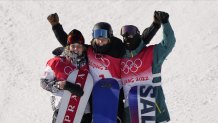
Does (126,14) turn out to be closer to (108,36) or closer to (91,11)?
(91,11)

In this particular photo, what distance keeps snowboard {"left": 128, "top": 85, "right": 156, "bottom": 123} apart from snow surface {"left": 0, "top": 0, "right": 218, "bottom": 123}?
2.45 meters

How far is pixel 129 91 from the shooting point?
5.62 metres

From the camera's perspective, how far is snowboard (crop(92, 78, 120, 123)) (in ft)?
18.6

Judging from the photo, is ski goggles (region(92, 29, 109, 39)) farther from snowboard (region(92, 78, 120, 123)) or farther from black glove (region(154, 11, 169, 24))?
black glove (region(154, 11, 169, 24))

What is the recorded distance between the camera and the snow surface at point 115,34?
333 inches

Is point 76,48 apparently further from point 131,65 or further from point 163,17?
point 163,17

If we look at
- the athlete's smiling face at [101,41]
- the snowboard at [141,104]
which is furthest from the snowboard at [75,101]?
the snowboard at [141,104]

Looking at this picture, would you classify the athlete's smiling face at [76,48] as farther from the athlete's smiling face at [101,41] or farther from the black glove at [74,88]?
the black glove at [74,88]

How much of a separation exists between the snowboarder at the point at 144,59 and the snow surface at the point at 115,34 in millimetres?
2502

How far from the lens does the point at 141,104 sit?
18.3 feet

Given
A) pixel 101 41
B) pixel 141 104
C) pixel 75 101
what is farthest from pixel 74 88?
pixel 141 104

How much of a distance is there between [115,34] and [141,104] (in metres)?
5.56

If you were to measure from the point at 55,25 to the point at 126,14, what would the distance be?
19.2 feet

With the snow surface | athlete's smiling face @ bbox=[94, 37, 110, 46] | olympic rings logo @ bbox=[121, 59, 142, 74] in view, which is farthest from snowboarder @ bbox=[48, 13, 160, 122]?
the snow surface
